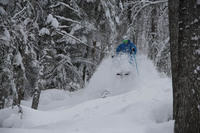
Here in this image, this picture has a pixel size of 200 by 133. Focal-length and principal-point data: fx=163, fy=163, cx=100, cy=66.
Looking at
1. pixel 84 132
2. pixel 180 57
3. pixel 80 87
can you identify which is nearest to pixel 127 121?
pixel 84 132

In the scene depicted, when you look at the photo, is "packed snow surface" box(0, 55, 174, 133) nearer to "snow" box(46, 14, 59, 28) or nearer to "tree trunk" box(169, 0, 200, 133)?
"tree trunk" box(169, 0, 200, 133)

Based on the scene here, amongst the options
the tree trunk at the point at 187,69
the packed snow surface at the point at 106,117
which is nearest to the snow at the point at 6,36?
the packed snow surface at the point at 106,117

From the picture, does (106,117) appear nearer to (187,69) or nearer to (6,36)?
(187,69)

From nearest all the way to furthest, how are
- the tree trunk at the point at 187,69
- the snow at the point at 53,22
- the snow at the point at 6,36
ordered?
the tree trunk at the point at 187,69, the snow at the point at 6,36, the snow at the point at 53,22

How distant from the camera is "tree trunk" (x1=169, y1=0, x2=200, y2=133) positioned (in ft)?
7.29

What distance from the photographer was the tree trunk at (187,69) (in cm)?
222

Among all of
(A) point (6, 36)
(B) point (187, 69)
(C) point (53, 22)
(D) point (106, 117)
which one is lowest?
(D) point (106, 117)

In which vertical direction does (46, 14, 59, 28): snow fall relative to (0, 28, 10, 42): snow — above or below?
above

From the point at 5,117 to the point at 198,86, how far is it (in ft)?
15.0

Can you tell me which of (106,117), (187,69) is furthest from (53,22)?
(187,69)

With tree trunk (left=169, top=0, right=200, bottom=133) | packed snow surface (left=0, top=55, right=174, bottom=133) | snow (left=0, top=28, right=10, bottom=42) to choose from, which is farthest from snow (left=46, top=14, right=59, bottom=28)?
tree trunk (left=169, top=0, right=200, bottom=133)

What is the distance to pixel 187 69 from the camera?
2303 millimetres

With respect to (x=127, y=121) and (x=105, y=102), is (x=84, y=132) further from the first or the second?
(x=105, y=102)

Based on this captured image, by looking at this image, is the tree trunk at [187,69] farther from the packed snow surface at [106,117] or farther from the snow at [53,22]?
the snow at [53,22]
